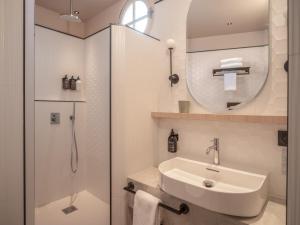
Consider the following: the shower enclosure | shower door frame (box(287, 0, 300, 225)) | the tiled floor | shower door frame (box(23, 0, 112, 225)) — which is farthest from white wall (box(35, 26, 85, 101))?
shower door frame (box(287, 0, 300, 225))

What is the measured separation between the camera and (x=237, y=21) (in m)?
1.54

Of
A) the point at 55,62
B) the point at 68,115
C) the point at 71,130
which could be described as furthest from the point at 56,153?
the point at 55,62

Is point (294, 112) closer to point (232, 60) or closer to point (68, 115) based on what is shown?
point (232, 60)

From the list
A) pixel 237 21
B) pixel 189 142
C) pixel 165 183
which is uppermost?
pixel 237 21

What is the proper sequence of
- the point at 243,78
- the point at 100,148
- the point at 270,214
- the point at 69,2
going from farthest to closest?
the point at 69,2 < the point at 100,148 < the point at 243,78 < the point at 270,214

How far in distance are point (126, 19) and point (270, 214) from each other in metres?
2.45

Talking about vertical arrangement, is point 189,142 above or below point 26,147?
below

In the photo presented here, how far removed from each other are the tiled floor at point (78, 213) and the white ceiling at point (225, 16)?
205 centimetres

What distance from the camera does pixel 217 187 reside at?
4.44 feet

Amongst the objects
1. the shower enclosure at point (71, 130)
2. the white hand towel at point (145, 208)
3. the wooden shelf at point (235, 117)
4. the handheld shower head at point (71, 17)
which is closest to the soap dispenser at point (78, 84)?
the shower enclosure at point (71, 130)

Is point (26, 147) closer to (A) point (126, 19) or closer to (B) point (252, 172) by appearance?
(B) point (252, 172)

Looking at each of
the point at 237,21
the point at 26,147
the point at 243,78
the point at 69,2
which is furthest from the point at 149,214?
the point at 69,2

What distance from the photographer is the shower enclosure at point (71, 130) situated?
2000 millimetres

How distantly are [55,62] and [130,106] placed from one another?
122 cm
